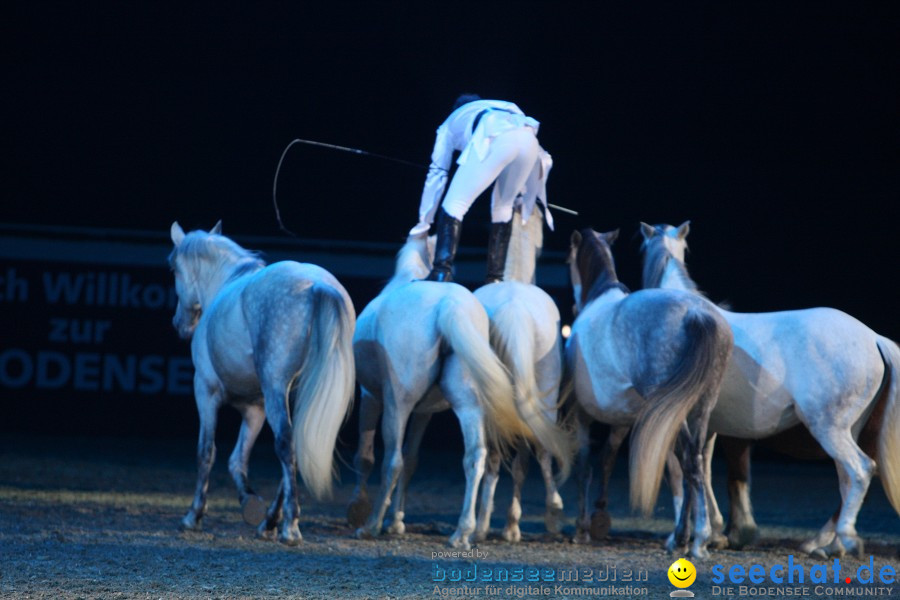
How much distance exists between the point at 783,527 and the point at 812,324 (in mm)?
2025

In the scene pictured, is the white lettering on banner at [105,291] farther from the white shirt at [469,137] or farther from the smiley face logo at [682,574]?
the smiley face logo at [682,574]

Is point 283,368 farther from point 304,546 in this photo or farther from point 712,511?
point 712,511

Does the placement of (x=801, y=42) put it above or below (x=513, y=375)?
above

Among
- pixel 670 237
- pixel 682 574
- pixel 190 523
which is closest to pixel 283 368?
pixel 190 523

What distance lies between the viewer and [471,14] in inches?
424

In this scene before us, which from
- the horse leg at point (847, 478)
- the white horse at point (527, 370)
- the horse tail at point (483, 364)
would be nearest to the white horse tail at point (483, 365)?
the horse tail at point (483, 364)

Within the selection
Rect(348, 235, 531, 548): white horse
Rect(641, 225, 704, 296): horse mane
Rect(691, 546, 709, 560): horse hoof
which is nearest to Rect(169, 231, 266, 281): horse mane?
Rect(348, 235, 531, 548): white horse

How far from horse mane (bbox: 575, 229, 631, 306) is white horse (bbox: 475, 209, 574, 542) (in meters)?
0.49

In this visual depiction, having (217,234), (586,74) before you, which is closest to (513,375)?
(217,234)

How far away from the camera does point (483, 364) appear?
19.2 ft

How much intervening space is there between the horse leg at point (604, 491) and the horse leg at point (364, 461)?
1400 millimetres

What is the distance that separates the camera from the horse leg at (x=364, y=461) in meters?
6.57

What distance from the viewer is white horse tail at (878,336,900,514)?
6156 millimetres

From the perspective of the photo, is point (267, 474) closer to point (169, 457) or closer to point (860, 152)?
point (169, 457)
